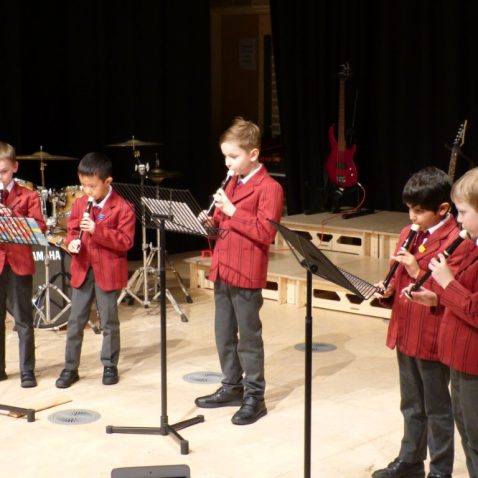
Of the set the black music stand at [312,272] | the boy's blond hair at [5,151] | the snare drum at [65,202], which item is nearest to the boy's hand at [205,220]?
the black music stand at [312,272]

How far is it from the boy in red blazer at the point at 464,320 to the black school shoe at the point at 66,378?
2448 millimetres

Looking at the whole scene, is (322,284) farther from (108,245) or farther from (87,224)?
(87,224)

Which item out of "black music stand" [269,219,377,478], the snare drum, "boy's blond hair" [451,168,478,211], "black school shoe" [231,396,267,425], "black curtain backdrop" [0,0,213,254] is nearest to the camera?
"boy's blond hair" [451,168,478,211]

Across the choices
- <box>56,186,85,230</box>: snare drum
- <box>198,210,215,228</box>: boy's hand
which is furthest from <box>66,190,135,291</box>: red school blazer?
<box>56,186,85,230</box>: snare drum

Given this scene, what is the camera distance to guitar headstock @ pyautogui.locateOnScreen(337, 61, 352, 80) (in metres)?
7.73

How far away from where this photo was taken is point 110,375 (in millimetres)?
5047

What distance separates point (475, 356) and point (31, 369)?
276cm

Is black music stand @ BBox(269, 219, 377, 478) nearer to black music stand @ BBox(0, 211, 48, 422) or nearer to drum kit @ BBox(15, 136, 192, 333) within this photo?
black music stand @ BBox(0, 211, 48, 422)

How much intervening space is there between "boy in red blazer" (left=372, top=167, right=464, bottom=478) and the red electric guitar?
168 inches

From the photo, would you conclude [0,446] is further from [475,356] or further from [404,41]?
[404,41]

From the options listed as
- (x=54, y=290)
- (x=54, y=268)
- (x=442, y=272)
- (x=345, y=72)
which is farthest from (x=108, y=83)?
(x=442, y=272)

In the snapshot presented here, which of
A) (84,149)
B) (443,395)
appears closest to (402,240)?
(443,395)

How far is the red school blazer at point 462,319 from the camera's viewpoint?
2.98 m

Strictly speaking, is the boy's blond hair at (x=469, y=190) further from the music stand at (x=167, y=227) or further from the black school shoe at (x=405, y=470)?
the music stand at (x=167, y=227)
